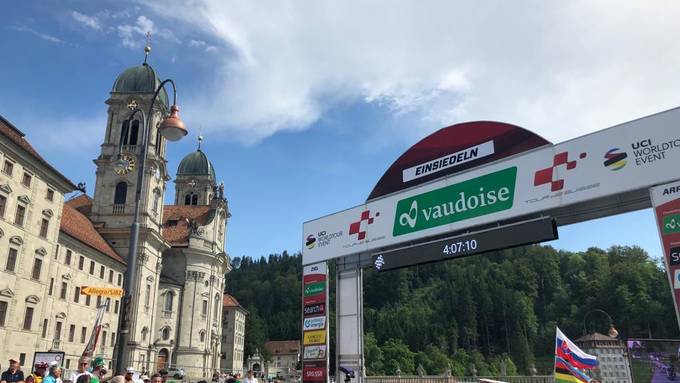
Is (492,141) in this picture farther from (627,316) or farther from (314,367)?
(627,316)

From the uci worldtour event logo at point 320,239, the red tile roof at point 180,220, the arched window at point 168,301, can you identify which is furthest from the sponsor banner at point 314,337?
the red tile roof at point 180,220

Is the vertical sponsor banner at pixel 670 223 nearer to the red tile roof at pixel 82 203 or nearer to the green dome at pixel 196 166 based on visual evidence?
the red tile roof at pixel 82 203

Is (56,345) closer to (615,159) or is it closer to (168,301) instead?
(168,301)

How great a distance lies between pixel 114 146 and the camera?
6297cm

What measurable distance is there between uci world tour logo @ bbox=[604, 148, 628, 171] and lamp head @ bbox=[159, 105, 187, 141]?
41.1 ft

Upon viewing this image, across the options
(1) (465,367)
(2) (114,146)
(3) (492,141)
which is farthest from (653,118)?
(1) (465,367)

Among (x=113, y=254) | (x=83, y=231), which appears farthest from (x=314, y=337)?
(x=113, y=254)

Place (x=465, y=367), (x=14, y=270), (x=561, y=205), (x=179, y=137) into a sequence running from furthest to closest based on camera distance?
(x=465, y=367) < (x=14, y=270) < (x=561, y=205) < (x=179, y=137)

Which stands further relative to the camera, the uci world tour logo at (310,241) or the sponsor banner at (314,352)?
the uci world tour logo at (310,241)

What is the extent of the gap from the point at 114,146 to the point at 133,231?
53937 mm

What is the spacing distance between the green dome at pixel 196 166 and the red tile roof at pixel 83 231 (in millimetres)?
35832

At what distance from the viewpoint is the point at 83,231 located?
5250 cm

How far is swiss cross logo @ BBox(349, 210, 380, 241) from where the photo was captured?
72.7ft

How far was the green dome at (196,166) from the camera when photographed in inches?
3716
